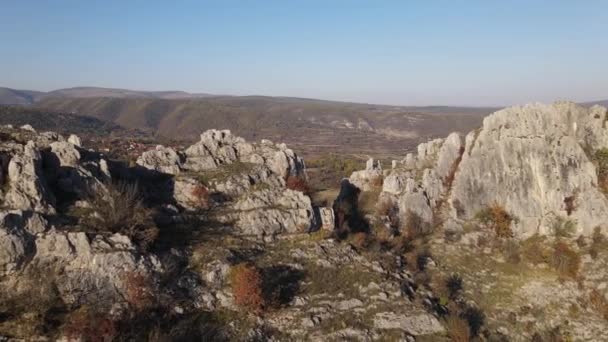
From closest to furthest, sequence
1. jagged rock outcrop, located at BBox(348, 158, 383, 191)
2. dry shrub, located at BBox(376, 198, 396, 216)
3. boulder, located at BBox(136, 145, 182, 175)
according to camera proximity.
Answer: boulder, located at BBox(136, 145, 182, 175), dry shrub, located at BBox(376, 198, 396, 216), jagged rock outcrop, located at BBox(348, 158, 383, 191)

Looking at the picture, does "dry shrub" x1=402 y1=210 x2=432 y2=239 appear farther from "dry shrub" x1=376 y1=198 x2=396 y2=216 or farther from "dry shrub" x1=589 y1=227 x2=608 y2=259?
"dry shrub" x1=589 y1=227 x2=608 y2=259

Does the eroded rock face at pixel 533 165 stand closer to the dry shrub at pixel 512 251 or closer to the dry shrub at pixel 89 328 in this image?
the dry shrub at pixel 512 251

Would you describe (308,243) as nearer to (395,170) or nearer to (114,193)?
(114,193)

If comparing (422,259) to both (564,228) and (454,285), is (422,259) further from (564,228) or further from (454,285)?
(564,228)

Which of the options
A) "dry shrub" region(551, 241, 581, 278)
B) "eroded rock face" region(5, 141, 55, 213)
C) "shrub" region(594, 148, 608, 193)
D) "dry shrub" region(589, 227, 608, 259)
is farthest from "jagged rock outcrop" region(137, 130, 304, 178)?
"shrub" region(594, 148, 608, 193)

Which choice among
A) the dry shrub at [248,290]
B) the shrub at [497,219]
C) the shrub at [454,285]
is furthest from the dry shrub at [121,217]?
the shrub at [497,219]

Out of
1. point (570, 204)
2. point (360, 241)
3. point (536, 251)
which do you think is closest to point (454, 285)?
point (360, 241)
